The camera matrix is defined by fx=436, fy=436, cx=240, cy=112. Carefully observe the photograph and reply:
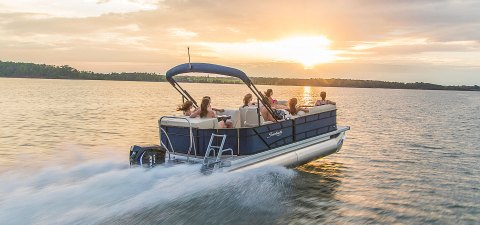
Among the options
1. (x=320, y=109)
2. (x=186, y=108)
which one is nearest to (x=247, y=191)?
(x=186, y=108)

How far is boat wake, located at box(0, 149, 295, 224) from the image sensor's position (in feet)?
25.2

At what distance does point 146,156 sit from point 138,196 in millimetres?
1543

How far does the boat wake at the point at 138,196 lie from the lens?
767 cm

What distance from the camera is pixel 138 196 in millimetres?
8484

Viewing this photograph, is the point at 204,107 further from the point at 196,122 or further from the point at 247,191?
the point at 247,191

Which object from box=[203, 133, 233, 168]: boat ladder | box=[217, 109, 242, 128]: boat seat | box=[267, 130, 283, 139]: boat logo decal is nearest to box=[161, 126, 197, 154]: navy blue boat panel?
box=[203, 133, 233, 168]: boat ladder

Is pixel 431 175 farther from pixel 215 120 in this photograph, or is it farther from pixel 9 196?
pixel 9 196

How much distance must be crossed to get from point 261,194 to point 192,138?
6.77 ft

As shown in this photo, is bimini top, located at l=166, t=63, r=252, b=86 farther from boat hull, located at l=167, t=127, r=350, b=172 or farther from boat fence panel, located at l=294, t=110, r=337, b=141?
boat fence panel, located at l=294, t=110, r=337, b=141

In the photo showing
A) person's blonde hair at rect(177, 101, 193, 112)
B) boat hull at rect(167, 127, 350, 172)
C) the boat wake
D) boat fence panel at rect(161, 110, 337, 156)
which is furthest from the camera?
person's blonde hair at rect(177, 101, 193, 112)

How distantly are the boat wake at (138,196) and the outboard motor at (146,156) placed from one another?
0.21 metres

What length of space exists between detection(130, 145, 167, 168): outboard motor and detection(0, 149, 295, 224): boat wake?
0.68ft

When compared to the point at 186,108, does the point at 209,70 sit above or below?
above

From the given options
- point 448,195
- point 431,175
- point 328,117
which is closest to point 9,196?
point 328,117
